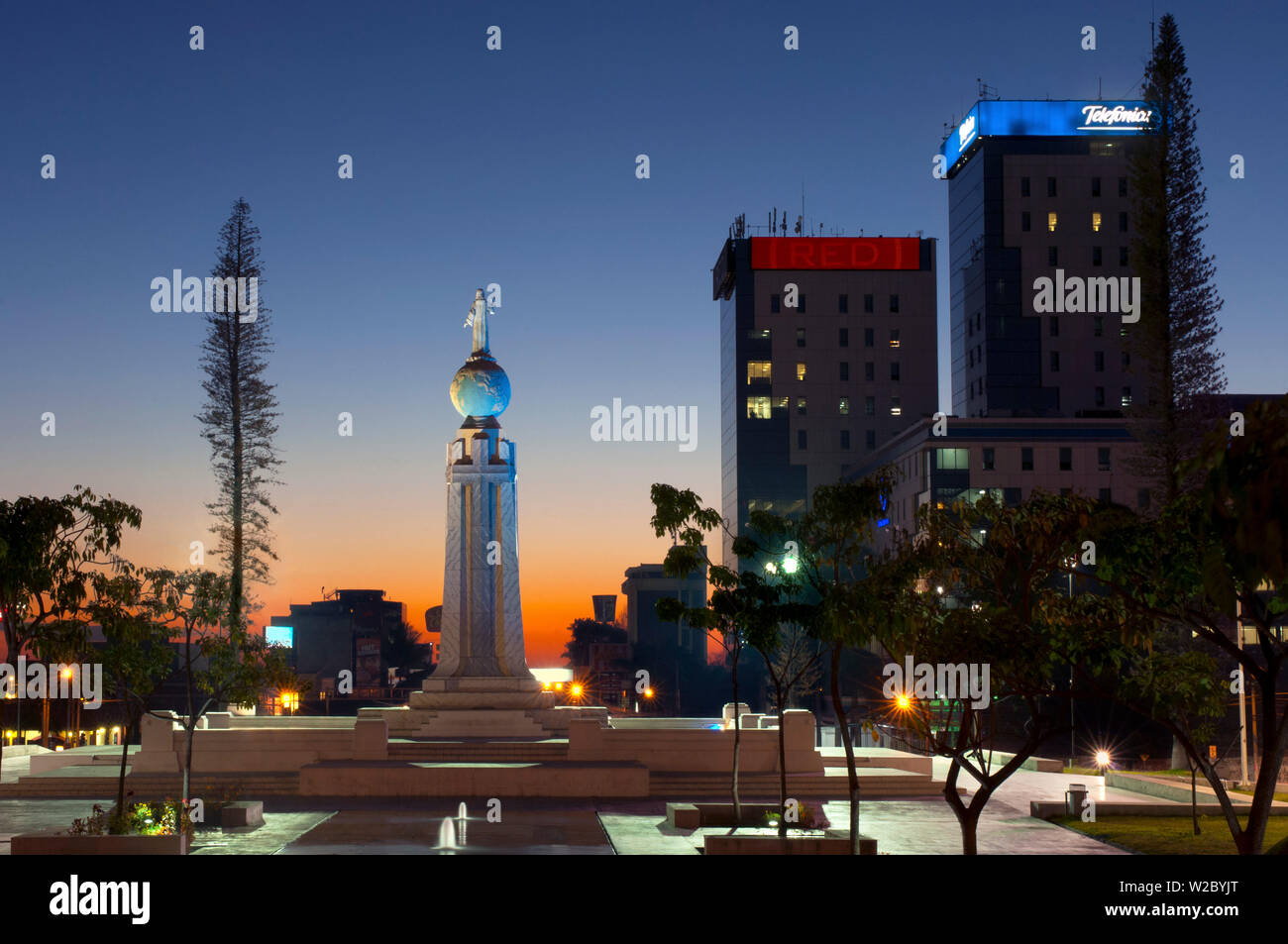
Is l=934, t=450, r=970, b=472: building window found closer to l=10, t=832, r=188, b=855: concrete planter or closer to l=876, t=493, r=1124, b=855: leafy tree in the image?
l=876, t=493, r=1124, b=855: leafy tree

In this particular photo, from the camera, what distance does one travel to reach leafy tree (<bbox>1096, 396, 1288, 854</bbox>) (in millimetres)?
9258

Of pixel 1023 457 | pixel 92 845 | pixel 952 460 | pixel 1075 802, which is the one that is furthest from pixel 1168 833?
pixel 1023 457

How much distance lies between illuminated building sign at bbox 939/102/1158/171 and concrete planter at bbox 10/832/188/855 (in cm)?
10913

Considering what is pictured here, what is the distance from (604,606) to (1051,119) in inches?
3543

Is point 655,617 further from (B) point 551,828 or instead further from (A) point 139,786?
(B) point 551,828

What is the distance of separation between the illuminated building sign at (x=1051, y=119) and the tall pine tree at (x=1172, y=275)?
66.3m

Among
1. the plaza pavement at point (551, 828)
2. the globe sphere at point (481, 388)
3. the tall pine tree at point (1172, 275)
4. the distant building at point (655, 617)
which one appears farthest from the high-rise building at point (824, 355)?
the plaza pavement at point (551, 828)
